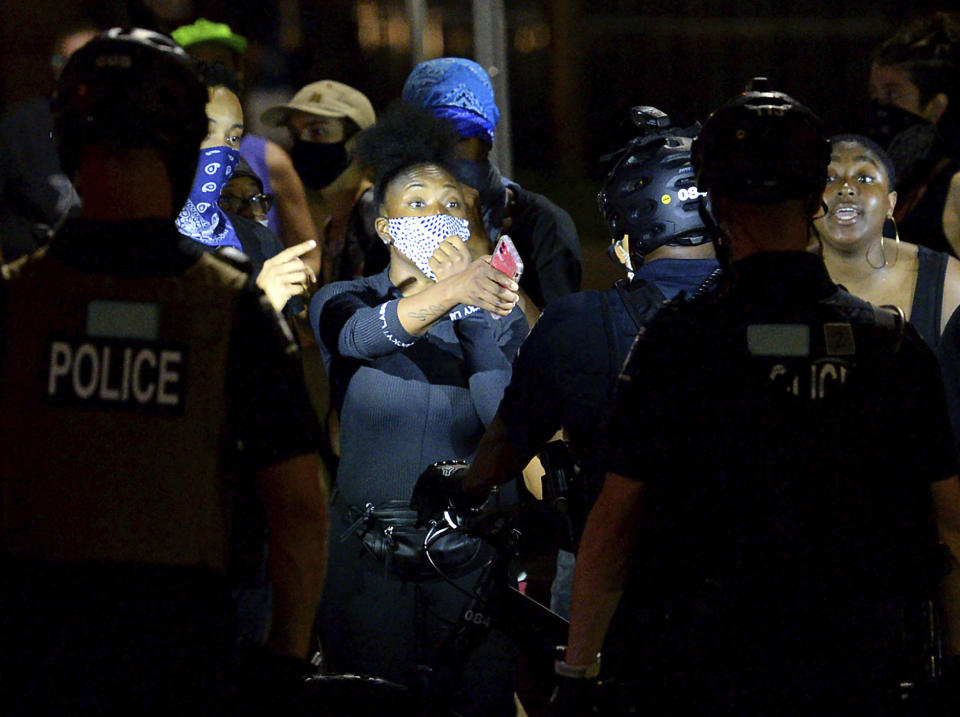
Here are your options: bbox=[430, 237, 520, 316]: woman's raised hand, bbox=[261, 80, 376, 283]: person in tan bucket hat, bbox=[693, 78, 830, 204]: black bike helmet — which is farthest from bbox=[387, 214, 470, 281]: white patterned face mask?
bbox=[261, 80, 376, 283]: person in tan bucket hat

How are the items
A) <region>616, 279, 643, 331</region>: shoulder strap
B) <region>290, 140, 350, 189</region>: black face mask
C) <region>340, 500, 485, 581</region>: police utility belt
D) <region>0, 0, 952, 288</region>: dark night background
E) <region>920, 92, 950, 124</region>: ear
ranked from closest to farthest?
<region>616, 279, 643, 331</region>: shoulder strap < <region>340, 500, 485, 581</region>: police utility belt < <region>920, 92, 950, 124</region>: ear < <region>290, 140, 350, 189</region>: black face mask < <region>0, 0, 952, 288</region>: dark night background

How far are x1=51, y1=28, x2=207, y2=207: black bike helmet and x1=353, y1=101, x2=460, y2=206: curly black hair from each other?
A: 173 cm

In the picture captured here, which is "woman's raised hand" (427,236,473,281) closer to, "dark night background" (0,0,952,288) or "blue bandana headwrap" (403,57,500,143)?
"blue bandana headwrap" (403,57,500,143)

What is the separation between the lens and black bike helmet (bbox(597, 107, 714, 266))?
2850 mm

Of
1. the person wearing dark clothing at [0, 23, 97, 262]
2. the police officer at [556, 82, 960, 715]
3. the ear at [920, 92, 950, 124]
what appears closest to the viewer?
the police officer at [556, 82, 960, 715]

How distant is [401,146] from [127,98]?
1.83 meters

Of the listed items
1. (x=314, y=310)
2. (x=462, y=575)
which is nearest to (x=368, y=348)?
(x=314, y=310)

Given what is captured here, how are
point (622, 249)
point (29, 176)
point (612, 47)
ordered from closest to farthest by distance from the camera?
1. point (622, 249)
2. point (29, 176)
3. point (612, 47)

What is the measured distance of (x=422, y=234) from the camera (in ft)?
12.5

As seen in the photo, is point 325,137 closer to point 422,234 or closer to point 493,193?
point 493,193

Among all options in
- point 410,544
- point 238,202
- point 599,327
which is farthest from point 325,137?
point 599,327

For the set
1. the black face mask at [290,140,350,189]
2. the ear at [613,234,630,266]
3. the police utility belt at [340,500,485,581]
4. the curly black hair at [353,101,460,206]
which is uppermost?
the curly black hair at [353,101,460,206]

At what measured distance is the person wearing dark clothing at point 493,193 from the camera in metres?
4.78

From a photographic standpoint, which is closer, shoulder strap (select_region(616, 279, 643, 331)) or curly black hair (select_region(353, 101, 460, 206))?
shoulder strap (select_region(616, 279, 643, 331))
